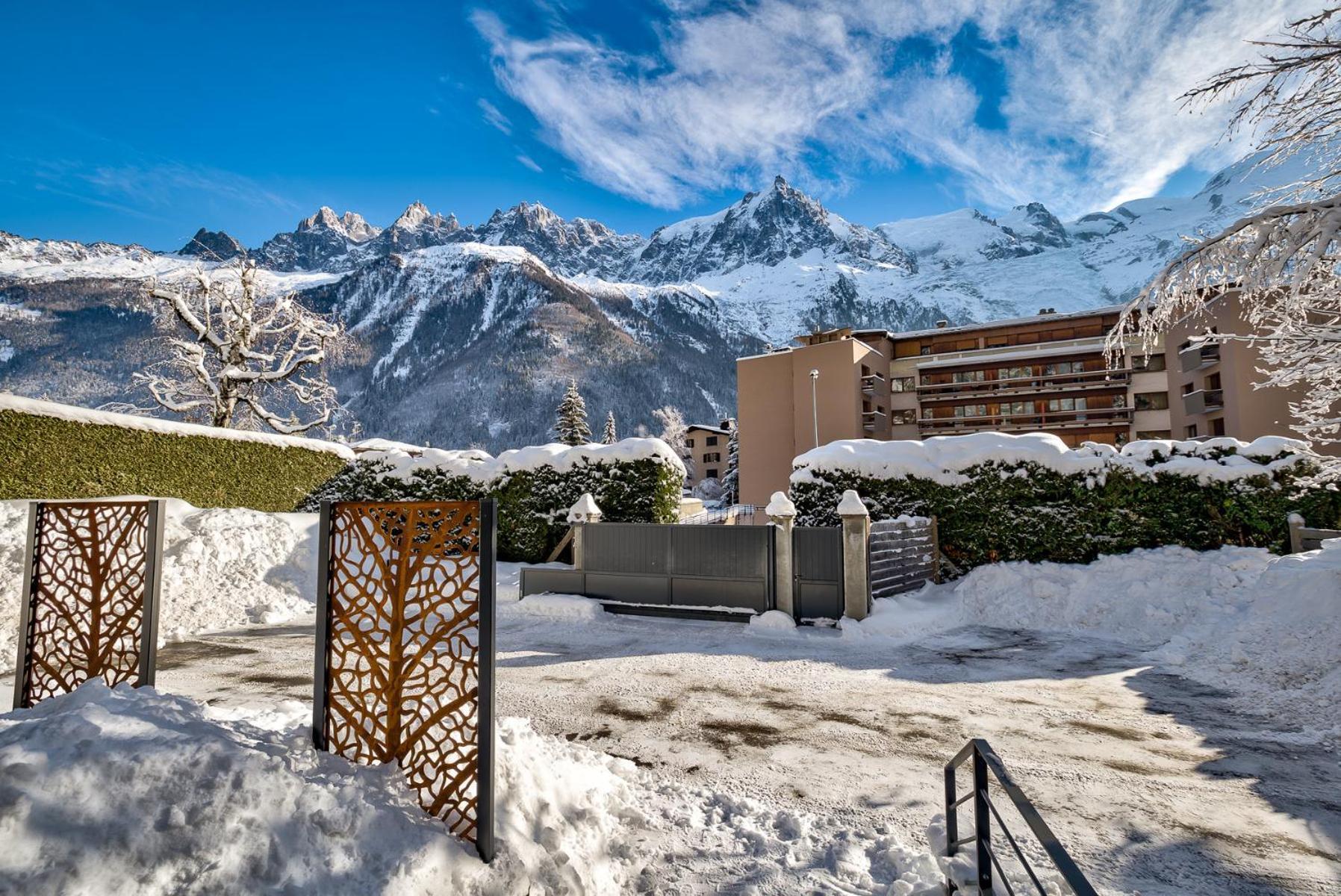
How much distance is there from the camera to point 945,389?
39.1 metres

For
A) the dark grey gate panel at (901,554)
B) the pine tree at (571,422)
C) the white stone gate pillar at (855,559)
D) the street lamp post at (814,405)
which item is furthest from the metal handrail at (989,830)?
the pine tree at (571,422)

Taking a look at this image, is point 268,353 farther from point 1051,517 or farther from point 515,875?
point 1051,517

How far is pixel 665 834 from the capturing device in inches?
154

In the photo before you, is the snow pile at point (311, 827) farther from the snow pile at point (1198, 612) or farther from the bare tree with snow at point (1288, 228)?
the bare tree with snow at point (1288, 228)

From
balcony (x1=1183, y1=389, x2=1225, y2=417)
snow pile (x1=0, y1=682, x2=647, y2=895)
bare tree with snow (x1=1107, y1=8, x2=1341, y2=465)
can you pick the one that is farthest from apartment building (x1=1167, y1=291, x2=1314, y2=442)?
snow pile (x1=0, y1=682, x2=647, y2=895)

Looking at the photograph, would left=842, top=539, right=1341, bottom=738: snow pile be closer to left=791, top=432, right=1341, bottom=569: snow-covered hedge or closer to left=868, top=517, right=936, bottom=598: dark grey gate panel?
left=868, top=517, right=936, bottom=598: dark grey gate panel

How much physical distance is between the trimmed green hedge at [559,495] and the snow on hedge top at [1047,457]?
3.83m

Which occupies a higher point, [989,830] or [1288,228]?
[1288,228]

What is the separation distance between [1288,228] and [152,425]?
22.1 m

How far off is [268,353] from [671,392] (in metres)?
90.3

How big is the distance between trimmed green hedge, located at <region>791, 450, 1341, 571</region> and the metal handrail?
10840 millimetres

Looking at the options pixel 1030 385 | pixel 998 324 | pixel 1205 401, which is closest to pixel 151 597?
pixel 1205 401

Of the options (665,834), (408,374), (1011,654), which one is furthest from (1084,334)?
(408,374)

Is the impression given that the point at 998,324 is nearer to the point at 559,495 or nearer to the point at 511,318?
the point at 559,495
